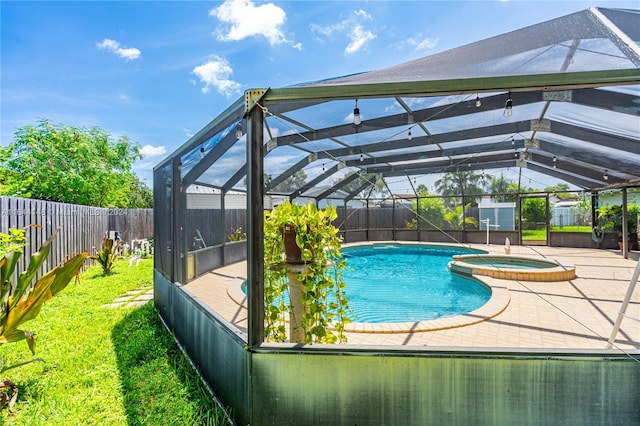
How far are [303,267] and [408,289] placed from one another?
561 centimetres

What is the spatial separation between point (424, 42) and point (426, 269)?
6.76 meters

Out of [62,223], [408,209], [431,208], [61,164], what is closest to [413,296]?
[408,209]

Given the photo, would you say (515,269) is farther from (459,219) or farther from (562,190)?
(562,190)

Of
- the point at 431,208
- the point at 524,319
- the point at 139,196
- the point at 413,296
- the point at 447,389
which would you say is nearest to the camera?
the point at 447,389

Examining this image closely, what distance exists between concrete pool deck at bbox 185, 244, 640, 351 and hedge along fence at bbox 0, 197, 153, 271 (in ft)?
8.34

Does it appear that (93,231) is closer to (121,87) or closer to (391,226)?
(121,87)

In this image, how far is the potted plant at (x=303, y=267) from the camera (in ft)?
7.77

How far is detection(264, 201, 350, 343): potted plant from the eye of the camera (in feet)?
7.77

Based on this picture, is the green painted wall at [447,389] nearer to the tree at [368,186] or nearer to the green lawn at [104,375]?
the green lawn at [104,375]

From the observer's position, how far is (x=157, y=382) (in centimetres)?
301

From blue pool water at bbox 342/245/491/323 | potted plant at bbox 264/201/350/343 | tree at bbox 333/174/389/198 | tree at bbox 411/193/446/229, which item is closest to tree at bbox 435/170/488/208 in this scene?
tree at bbox 411/193/446/229

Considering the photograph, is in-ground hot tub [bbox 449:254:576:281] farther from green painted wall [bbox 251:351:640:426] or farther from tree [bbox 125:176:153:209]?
tree [bbox 125:176:153:209]

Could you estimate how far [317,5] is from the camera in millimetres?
7141

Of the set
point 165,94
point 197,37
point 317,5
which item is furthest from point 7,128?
point 317,5
